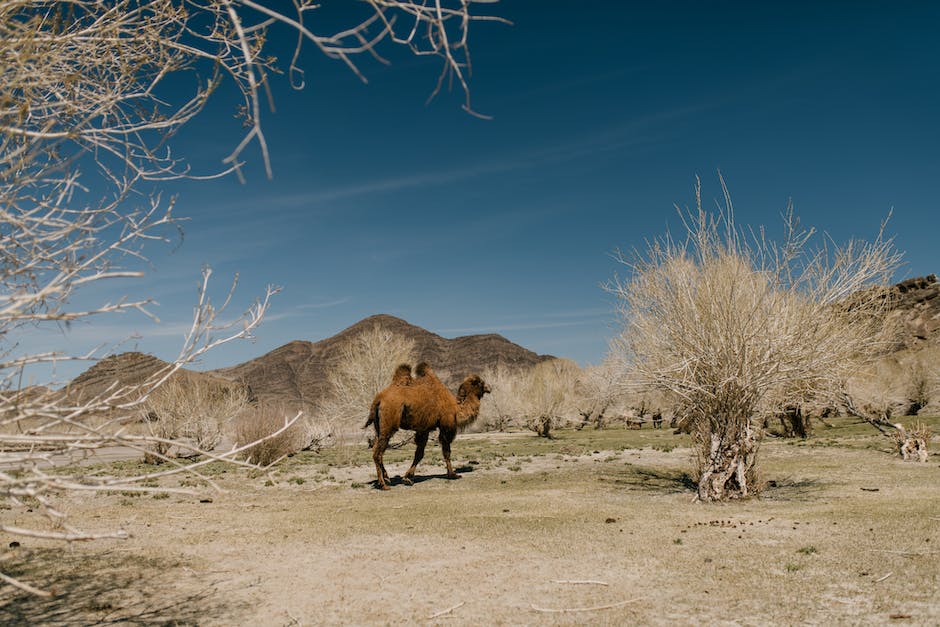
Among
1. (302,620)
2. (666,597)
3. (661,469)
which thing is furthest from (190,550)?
(661,469)

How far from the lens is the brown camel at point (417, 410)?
557 inches

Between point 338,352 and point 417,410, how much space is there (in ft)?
359

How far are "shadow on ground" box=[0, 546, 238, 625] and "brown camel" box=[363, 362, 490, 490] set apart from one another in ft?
22.2

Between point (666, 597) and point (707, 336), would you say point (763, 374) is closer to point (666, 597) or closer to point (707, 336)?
point (707, 336)

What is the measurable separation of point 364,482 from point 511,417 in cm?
4110

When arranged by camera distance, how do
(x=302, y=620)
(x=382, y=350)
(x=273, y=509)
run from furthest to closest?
1. (x=382, y=350)
2. (x=273, y=509)
3. (x=302, y=620)

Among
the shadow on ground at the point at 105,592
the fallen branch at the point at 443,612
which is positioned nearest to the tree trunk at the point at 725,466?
the fallen branch at the point at 443,612

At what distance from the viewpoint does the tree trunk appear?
11.5 m

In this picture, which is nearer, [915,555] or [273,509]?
[915,555]

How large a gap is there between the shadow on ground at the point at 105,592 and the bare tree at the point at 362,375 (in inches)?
1101

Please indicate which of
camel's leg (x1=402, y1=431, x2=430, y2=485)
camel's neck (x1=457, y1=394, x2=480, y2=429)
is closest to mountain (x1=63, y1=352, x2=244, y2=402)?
camel's leg (x1=402, y1=431, x2=430, y2=485)

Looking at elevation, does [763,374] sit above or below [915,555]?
above

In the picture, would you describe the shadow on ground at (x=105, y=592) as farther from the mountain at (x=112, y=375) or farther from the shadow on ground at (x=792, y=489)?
the shadow on ground at (x=792, y=489)

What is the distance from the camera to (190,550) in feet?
27.2
